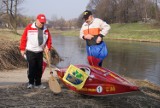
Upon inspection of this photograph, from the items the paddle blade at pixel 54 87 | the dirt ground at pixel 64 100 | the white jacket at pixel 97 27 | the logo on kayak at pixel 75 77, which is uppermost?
the white jacket at pixel 97 27

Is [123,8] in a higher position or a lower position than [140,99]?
higher

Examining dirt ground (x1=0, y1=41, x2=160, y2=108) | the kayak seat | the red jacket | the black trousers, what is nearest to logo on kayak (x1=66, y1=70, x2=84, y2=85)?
the kayak seat

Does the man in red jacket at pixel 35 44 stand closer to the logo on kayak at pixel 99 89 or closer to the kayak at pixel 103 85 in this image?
the kayak at pixel 103 85

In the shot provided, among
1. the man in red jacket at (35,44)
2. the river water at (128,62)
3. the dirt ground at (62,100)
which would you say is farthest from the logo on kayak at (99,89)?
the river water at (128,62)

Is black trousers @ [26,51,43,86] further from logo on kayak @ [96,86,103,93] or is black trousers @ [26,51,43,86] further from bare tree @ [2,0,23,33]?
bare tree @ [2,0,23,33]

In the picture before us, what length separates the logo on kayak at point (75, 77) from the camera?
6695mm

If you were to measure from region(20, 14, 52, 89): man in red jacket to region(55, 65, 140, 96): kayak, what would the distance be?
0.97m

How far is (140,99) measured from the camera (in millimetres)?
7270

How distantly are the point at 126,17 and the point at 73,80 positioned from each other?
248 ft

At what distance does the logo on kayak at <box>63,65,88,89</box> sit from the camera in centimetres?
670

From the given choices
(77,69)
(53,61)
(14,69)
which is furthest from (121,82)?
(53,61)

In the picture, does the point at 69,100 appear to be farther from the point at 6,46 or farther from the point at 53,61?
the point at 53,61

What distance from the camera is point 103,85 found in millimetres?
6453

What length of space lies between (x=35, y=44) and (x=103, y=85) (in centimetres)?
184
